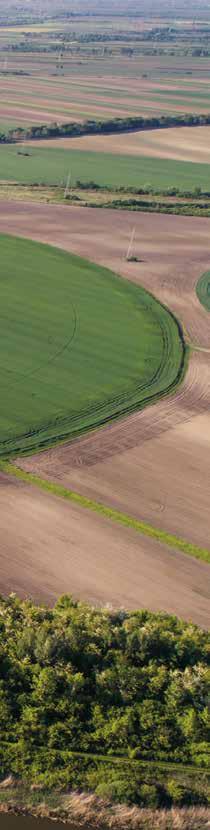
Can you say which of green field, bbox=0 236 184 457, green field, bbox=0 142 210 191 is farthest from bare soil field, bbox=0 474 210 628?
green field, bbox=0 142 210 191

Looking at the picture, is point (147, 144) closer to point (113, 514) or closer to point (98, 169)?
point (98, 169)

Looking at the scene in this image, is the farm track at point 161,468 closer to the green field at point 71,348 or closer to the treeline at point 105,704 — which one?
the green field at point 71,348

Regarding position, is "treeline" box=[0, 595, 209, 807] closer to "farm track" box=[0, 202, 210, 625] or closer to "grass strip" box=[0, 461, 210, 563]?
"farm track" box=[0, 202, 210, 625]

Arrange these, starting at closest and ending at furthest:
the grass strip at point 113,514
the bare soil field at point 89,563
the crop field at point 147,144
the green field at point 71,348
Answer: the bare soil field at point 89,563, the grass strip at point 113,514, the green field at point 71,348, the crop field at point 147,144

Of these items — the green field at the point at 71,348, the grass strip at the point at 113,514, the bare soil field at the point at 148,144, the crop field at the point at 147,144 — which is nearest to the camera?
the grass strip at the point at 113,514

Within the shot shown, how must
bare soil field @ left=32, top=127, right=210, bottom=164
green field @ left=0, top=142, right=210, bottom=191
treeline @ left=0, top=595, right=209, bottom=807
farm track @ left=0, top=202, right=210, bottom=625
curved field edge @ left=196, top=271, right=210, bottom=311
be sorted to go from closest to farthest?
treeline @ left=0, top=595, right=209, bottom=807 < farm track @ left=0, top=202, right=210, bottom=625 < curved field edge @ left=196, top=271, right=210, bottom=311 < green field @ left=0, top=142, right=210, bottom=191 < bare soil field @ left=32, top=127, right=210, bottom=164

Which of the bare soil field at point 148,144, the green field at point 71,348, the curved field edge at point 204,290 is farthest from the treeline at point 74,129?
the curved field edge at point 204,290

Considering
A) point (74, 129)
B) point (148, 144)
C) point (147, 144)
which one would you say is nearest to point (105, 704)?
point (147, 144)
